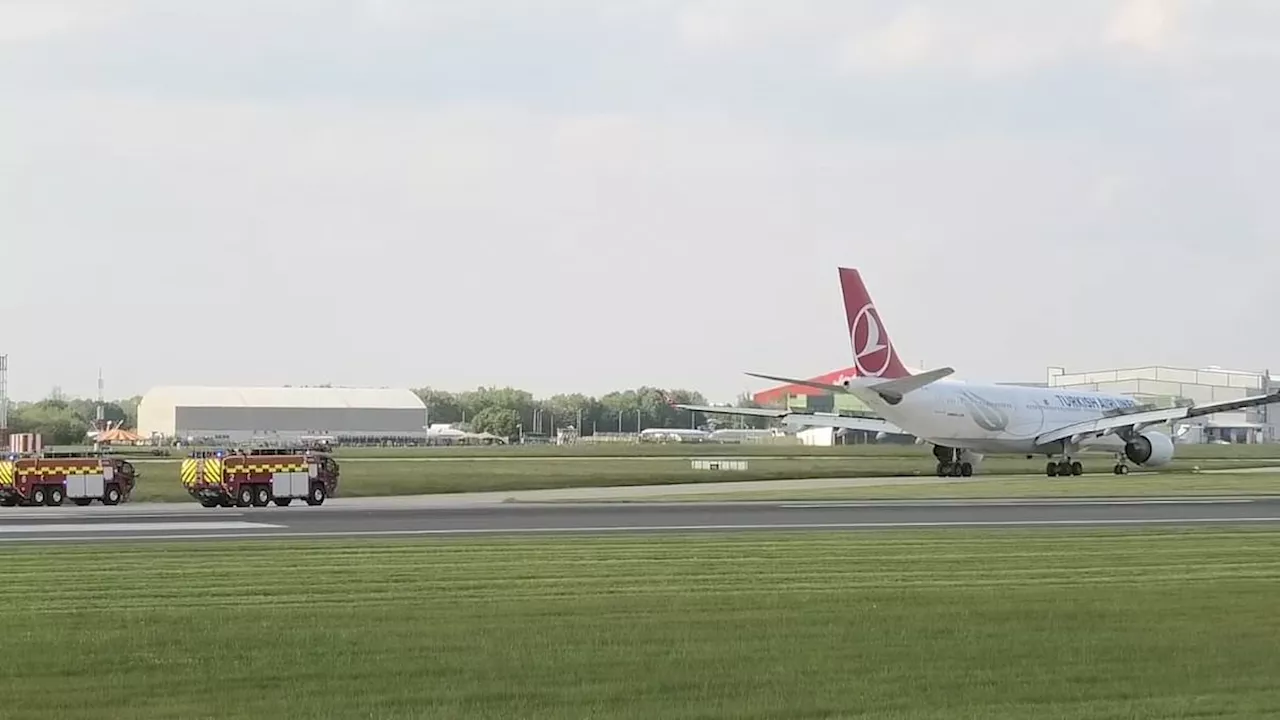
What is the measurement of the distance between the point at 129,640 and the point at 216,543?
12769 millimetres

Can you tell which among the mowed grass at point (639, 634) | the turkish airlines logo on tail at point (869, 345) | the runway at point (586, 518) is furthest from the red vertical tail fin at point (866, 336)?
the mowed grass at point (639, 634)

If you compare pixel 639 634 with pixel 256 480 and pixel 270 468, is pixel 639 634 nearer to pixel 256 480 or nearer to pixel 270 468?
pixel 270 468

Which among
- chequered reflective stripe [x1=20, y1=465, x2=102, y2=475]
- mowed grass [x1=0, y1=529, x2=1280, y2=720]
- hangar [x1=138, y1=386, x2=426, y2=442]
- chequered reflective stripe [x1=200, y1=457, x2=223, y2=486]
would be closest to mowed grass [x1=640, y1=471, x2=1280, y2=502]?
chequered reflective stripe [x1=200, y1=457, x2=223, y2=486]

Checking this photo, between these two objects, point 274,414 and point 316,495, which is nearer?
point 316,495

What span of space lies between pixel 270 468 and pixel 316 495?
1686mm

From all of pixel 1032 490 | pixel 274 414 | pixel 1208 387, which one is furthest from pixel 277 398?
pixel 1032 490

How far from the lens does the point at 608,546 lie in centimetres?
2798

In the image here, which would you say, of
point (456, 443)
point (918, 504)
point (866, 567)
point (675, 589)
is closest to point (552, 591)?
point (675, 589)

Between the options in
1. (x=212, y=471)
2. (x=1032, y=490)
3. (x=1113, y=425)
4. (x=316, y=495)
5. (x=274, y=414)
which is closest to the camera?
(x=212, y=471)

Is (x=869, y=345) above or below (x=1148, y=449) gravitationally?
above

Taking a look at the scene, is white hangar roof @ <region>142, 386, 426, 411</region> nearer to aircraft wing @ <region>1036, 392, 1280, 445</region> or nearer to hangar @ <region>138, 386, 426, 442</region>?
hangar @ <region>138, 386, 426, 442</region>

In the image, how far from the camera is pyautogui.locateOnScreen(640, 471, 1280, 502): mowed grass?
1953 inches

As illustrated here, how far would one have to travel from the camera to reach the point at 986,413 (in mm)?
69062

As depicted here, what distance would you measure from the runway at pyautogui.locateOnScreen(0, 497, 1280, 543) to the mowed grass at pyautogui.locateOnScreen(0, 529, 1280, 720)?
6041 mm
